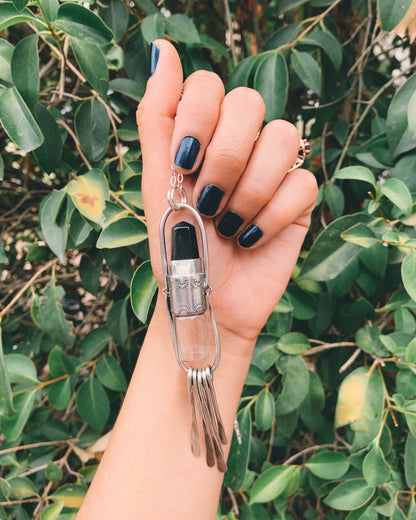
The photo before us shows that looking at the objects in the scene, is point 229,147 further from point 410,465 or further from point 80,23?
point 410,465

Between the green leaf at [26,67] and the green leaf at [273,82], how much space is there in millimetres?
358

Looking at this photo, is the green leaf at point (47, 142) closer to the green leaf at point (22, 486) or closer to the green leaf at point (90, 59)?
the green leaf at point (90, 59)

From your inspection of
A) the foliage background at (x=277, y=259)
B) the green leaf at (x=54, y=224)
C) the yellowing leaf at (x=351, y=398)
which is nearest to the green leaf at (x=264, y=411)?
the foliage background at (x=277, y=259)

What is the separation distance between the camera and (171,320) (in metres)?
0.50

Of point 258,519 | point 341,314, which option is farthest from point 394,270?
point 258,519

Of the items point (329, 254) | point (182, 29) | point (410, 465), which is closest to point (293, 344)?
point (329, 254)

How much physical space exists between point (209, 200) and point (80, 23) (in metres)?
0.30

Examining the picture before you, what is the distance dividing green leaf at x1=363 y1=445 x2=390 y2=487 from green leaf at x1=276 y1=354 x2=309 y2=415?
0.13 m

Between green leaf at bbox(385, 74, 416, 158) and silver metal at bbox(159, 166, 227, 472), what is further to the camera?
green leaf at bbox(385, 74, 416, 158)

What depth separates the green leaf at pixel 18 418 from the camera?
2.27ft

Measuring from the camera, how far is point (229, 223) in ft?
1.73

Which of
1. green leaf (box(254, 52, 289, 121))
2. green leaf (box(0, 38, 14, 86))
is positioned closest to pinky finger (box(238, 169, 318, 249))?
green leaf (box(254, 52, 289, 121))

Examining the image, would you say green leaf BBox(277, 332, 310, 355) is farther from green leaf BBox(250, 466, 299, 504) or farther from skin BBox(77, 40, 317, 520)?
green leaf BBox(250, 466, 299, 504)

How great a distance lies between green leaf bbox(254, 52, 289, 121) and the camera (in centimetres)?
69
